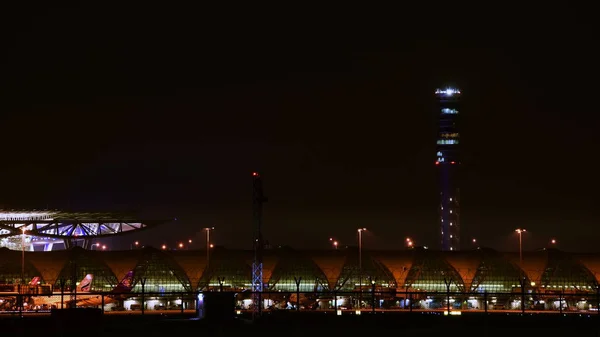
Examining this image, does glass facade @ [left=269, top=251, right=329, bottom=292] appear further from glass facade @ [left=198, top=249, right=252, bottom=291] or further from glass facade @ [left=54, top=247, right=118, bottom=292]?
glass facade @ [left=54, top=247, right=118, bottom=292]

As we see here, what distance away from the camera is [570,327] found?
63938mm

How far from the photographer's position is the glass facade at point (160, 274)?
166 m

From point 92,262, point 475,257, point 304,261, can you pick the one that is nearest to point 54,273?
point 92,262

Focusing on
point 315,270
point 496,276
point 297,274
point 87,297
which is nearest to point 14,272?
point 87,297

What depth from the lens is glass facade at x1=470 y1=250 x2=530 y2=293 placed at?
17088cm

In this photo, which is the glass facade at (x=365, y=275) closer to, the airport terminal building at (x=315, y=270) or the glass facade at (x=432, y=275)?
the airport terminal building at (x=315, y=270)

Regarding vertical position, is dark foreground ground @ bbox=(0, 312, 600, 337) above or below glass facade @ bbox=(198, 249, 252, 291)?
below

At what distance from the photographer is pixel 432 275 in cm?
17250

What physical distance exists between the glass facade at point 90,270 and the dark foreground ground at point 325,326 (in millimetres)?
99294

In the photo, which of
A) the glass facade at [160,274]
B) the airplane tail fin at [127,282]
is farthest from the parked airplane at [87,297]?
the glass facade at [160,274]

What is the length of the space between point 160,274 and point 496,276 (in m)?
56.1

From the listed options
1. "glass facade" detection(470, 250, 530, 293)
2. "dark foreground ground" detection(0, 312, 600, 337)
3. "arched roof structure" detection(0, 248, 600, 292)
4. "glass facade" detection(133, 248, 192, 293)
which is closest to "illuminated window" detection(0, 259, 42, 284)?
"arched roof structure" detection(0, 248, 600, 292)

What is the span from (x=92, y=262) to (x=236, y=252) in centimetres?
2402

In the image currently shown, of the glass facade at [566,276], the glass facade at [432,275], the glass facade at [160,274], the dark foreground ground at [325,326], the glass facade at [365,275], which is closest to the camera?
the dark foreground ground at [325,326]
